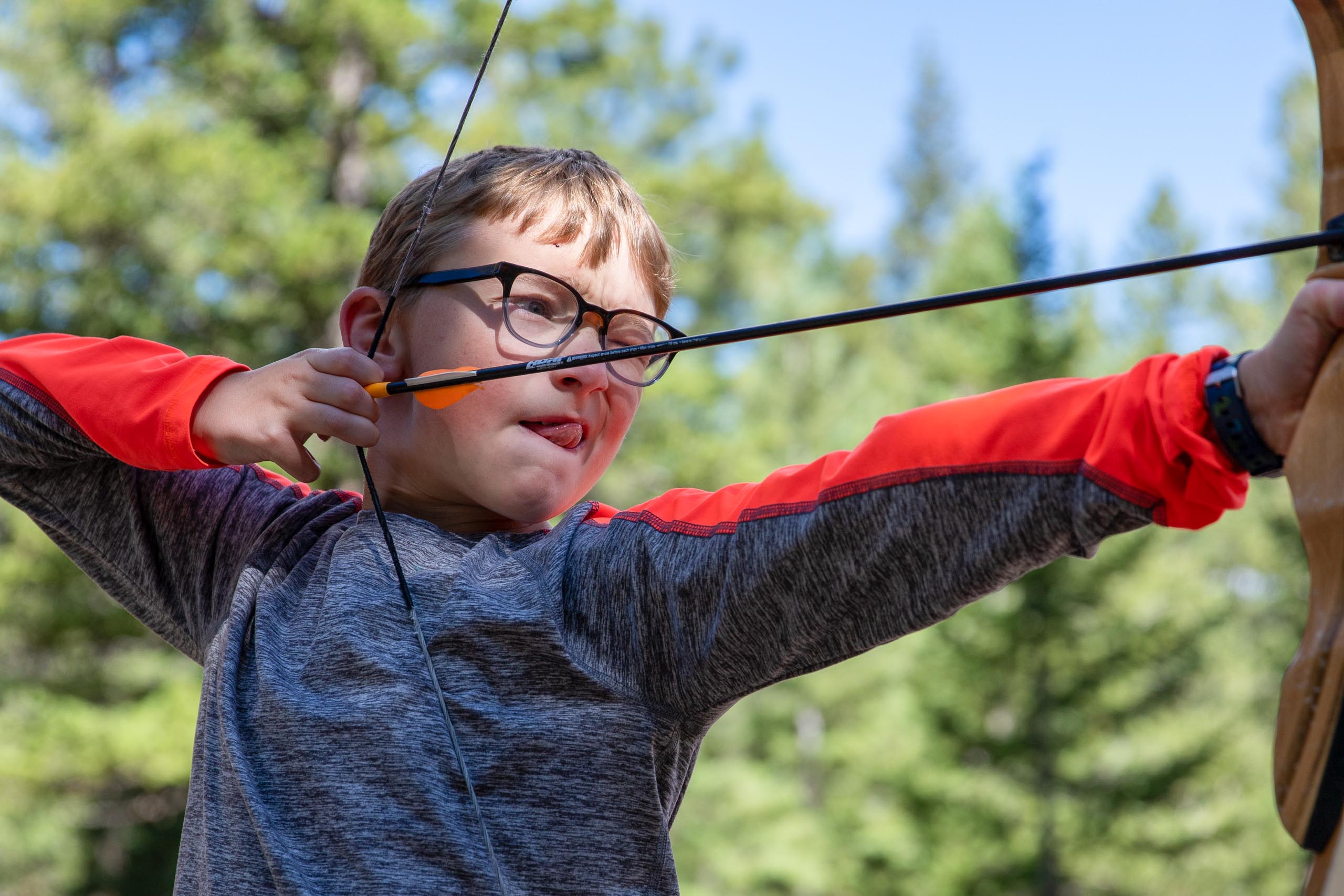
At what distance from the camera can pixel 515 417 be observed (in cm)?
109

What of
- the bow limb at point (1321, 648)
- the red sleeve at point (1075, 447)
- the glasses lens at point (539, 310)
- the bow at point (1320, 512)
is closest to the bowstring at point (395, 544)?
the glasses lens at point (539, 310)

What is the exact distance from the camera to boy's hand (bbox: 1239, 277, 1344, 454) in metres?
0.65

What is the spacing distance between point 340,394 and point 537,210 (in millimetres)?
259

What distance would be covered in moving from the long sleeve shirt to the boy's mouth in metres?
0.08

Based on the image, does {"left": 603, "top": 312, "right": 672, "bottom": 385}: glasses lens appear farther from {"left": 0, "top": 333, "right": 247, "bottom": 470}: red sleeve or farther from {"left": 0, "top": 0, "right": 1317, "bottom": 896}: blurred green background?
{"left": 0, "top": 0, "right": 1317, "bottom": 896}: blurred green background

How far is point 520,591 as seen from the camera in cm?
102

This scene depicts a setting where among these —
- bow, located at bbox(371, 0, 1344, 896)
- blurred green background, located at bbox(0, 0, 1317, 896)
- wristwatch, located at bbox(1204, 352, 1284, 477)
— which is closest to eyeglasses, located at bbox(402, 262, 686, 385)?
bow, located at bbox(371, 0, 1344, 896)

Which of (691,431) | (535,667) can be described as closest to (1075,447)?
(535,667)

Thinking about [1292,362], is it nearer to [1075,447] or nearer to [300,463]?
[1075,447]

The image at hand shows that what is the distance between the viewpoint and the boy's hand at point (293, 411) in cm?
107

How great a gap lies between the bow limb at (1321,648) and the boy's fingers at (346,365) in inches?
29.6

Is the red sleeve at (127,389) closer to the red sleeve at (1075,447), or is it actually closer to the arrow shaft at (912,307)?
the arrow shaft at (912,307)

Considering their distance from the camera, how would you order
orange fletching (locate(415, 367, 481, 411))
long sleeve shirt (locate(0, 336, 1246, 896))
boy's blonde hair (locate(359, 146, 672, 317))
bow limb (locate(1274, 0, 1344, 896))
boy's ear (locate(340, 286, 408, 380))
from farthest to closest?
1. boy's ear (locate(340, 286, 408, 380))
2. boy's blonde hair (locate(359, 146, 672, 317))
3. orange fletching (locate(415, 367, 481, 411))
4. long sleeve shirt (locate(0, 336, 1246, 896))
5. bow limb (locate(1274, 0, 1344, 896))

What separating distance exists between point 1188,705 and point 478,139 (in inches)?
303
